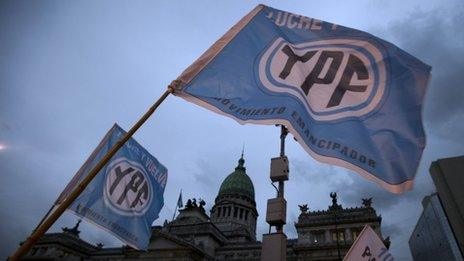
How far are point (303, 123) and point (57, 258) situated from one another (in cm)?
7306

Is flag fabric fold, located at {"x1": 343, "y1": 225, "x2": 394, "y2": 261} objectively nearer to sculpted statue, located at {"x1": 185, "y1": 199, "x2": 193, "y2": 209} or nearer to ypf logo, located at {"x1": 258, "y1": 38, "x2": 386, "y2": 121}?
ypf logo, located at {"x1": 258, "y1": 38, "x2": 386, "y2": 121}

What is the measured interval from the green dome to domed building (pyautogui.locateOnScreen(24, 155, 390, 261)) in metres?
0.40

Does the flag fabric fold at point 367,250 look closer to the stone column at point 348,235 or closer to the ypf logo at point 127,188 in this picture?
the ypf logo at point 127,188

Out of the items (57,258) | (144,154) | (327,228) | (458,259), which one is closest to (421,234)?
(458,259)

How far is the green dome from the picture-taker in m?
86.4

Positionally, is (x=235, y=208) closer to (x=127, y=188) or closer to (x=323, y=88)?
(x=127, y=188)

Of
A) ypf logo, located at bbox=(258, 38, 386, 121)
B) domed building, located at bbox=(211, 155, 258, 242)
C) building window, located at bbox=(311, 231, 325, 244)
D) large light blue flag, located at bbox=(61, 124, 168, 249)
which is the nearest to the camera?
ypf logo, located at bbox=(258, 38, 386, 121)

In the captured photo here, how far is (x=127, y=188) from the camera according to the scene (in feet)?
37.8

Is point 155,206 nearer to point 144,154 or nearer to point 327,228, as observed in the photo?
point 144,154

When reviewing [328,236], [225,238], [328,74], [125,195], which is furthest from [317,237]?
[328,74]

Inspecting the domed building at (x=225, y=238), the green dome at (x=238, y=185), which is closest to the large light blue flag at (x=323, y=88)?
the domed building at (x=225, y=238)

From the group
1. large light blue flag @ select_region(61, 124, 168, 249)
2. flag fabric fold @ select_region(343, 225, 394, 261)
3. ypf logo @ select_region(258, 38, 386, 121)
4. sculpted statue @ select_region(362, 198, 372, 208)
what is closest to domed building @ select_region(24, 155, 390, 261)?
sculpted statue @ select_region(362, 198, 372, 208)

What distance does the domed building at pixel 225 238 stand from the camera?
45906mm

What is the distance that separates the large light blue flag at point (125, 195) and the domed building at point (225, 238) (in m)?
22.2
